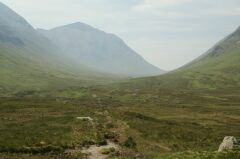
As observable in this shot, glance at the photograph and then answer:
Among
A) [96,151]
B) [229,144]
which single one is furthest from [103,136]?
[229,144]

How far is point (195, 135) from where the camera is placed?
7569cm

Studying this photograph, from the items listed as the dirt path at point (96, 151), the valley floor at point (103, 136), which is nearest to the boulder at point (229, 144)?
the valley floor at point (103, 136)

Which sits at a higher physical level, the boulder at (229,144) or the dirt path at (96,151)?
the boulder at (229,144)

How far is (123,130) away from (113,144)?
10400 millimetres

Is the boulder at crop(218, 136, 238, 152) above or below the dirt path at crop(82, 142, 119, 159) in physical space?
above

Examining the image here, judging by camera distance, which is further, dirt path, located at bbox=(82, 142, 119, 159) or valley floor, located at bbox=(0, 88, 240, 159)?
valley floor, located at bbox=(0, 88, 240, 159)

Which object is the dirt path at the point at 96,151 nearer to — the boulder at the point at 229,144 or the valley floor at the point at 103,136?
the valley floor at the point at 103,136

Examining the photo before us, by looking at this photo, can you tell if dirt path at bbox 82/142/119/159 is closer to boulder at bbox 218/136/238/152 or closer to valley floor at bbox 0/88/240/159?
valley floor at bbox 0/88/240/159

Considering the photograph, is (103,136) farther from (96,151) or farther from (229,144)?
(229,144)

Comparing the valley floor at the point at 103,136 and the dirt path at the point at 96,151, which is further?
the valley floor at the point at 103,136

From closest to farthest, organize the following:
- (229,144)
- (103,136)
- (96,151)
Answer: (229,144), (96,151), (103,136)

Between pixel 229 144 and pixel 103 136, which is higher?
pixel 229 144

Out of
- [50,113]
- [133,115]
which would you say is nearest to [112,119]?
[133,115]

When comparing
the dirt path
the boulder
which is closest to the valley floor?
the dirt path
